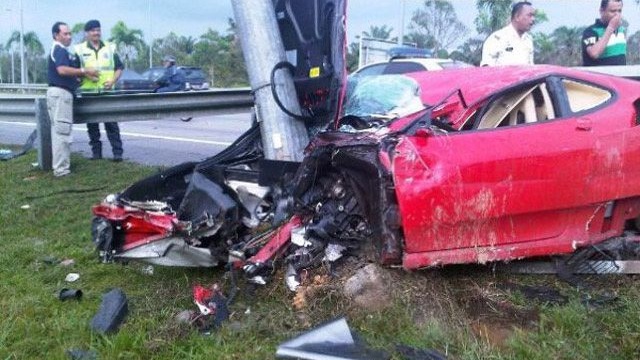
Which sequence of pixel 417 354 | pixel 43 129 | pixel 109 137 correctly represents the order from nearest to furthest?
pixel 417 354 → pixel 43 129 → pixel 109 137

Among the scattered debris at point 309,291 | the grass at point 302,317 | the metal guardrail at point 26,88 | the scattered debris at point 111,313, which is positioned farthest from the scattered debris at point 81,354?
the metal guardrail at point 26,88

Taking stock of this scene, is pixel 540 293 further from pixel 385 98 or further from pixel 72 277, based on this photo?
pixel 72 277

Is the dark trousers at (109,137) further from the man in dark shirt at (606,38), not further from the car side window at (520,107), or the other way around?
the car side window at (520,107)

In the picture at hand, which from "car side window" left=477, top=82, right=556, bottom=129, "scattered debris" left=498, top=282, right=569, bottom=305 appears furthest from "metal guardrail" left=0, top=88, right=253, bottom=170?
"scattered debris" left=498, top=282, right=569, bottom=305

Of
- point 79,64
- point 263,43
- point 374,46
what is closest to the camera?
point 263,43

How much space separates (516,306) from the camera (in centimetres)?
341

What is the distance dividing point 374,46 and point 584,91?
14370mm

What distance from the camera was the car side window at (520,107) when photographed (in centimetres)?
377

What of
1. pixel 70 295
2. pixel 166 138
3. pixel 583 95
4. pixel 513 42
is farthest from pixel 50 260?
pixel 166 138

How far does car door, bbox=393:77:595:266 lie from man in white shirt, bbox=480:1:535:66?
82.7 inches

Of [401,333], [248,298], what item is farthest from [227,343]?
[401,333]

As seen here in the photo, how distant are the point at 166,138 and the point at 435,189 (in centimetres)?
893

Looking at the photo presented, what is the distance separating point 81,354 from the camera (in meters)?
3.04

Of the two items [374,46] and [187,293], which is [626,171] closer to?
[187,293]
